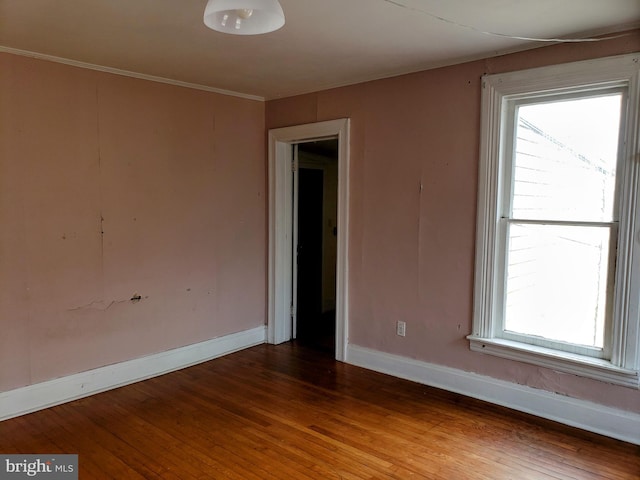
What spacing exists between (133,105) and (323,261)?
3056 millimetres

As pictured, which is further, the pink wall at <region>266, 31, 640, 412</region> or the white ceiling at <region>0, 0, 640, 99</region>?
the pink wall at <region>266, 31, 640, 412</region>

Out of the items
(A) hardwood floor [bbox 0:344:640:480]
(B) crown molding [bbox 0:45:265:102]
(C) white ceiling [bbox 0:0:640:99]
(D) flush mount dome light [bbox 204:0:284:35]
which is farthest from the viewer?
(B) crown molding [bbox 0:45:265:102]

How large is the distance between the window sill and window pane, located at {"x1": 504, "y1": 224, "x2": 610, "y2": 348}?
12 centimetres

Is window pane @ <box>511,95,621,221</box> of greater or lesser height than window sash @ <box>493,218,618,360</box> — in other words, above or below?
above

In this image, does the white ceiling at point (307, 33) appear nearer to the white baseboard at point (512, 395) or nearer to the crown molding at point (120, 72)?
the crown molding at point (120, 72)

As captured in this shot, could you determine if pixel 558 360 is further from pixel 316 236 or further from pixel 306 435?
pixel 316 236

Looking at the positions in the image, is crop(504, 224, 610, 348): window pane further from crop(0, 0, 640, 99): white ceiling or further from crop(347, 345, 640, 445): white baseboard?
crop(0, 0, 640, 99): white ceiling

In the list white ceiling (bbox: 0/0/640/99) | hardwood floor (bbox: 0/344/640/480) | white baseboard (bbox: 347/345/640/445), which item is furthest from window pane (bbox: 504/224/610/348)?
white ceiling (bbox: 0/0/640/99)

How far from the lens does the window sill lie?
2773 mm

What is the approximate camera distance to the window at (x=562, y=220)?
2744 mm

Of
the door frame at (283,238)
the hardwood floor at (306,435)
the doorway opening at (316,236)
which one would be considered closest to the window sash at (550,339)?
the hardwood floor at (306,435)

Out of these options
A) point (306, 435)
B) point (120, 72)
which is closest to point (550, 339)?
point (306, 435)

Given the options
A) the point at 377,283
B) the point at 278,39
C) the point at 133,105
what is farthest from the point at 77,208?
the point at 377,283

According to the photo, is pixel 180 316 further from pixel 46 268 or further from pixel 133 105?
pixel 133 105
